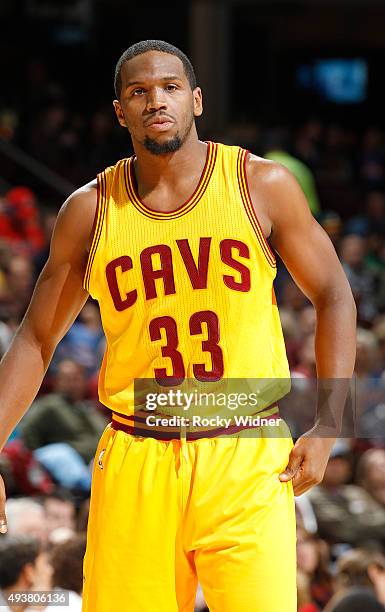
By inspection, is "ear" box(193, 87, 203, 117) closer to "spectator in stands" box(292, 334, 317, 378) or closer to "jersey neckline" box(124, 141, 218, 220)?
"jersey neckline" box(124, 141, 218, 220)

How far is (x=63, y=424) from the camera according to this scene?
259 inches

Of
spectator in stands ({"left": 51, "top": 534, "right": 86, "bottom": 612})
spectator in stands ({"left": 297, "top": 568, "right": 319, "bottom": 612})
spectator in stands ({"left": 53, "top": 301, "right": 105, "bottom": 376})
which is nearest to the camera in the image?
spectator in stands ({"left": 51, "top": 534, "right": 86, "bottom": 612})

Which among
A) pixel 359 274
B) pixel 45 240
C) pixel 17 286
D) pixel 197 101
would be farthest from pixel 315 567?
pixel 45 240

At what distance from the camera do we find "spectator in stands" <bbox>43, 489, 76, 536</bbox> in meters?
5.34

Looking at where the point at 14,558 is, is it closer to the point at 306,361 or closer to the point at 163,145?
the point at 163,145

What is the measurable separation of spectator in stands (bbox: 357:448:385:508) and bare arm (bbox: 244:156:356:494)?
3.56m

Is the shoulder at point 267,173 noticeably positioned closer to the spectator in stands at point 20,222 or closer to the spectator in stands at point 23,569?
the spectator in stands at point 23,569

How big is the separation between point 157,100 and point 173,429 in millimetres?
867

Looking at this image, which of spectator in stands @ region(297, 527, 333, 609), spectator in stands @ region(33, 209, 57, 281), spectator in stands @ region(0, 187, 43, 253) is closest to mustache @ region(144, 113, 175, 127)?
spectator in stands @ region(297, 527, 333, 609)

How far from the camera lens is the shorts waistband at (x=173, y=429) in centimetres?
307

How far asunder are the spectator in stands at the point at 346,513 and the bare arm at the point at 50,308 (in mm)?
3365

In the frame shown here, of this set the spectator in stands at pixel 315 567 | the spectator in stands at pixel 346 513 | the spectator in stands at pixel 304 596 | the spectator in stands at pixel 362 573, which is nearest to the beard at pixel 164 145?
the spectator in stands at pixel 362 573

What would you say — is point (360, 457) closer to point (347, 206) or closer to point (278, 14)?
point (347, 206)

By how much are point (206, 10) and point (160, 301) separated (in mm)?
13180
